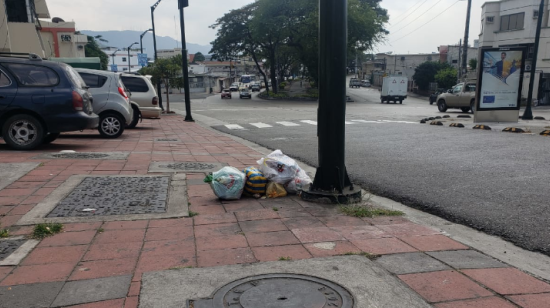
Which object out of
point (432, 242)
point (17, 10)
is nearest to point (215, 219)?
point (432, 242)

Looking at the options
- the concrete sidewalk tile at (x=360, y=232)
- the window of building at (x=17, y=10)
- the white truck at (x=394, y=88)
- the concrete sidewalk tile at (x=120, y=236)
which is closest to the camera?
the concrete sidewalk tile at (x=120, y=236)

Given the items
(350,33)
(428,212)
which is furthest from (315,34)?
(428,212)

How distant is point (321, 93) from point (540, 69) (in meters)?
40.7

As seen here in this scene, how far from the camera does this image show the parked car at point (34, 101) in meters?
7.46

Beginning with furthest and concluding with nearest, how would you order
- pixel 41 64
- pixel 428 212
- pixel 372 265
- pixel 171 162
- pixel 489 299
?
pixel 41 64, pixel 171 162, pixel 428 212, pixel 372 265, pixel 489 299

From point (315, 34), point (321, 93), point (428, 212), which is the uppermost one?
point (315, 34)

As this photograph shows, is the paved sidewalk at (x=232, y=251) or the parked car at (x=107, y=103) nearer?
the paved sidewalk at (x=232, y=251)

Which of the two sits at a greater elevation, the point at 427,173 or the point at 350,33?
the point at 350,33

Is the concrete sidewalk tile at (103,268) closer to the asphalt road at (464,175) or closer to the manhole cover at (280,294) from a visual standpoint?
the manhole cover at (280,294)

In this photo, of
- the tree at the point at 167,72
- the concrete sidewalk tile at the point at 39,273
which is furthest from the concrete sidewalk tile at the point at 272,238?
the tree at the point at 167,72

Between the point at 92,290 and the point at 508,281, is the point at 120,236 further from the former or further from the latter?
the point at 508,281

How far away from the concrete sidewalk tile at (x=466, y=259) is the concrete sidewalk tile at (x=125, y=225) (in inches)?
96.5

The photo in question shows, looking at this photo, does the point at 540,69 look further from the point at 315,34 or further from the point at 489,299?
the point at 489,299

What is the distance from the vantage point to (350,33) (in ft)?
146
